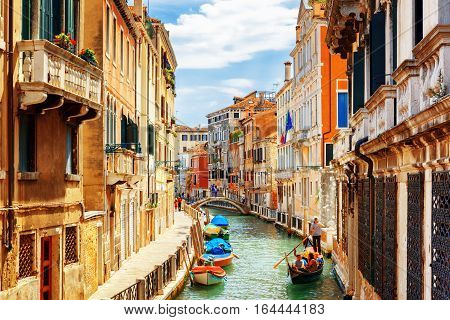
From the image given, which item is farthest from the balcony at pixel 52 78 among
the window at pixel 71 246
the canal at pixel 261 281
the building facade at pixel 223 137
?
the building facade at pixel 223 137

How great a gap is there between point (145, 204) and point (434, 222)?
589 inches

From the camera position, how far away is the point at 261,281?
60.7ft

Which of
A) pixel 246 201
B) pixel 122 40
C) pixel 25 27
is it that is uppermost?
pixel 122 40

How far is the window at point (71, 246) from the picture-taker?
400 inches

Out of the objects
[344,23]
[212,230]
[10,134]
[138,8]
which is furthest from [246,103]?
[10,134]

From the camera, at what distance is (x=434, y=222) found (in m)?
5.42

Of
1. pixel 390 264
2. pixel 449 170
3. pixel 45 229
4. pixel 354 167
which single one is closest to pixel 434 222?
pixel 449 170

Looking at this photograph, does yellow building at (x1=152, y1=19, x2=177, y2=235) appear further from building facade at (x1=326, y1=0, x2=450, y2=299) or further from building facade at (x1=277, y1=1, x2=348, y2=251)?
→ building facade at (x1=326, y1=0, x2=450, y2=299)

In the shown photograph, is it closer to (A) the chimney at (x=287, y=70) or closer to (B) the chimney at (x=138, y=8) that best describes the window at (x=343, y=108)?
(B) the chimney at (x=138, y=8)

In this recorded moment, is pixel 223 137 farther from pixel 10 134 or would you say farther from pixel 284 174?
pixel 10 134

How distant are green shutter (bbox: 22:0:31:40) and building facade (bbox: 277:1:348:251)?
575 inches

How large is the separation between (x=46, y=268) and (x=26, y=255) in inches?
34.8

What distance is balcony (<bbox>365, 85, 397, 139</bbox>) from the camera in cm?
738

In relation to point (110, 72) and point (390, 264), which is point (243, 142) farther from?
point (390, 264)
